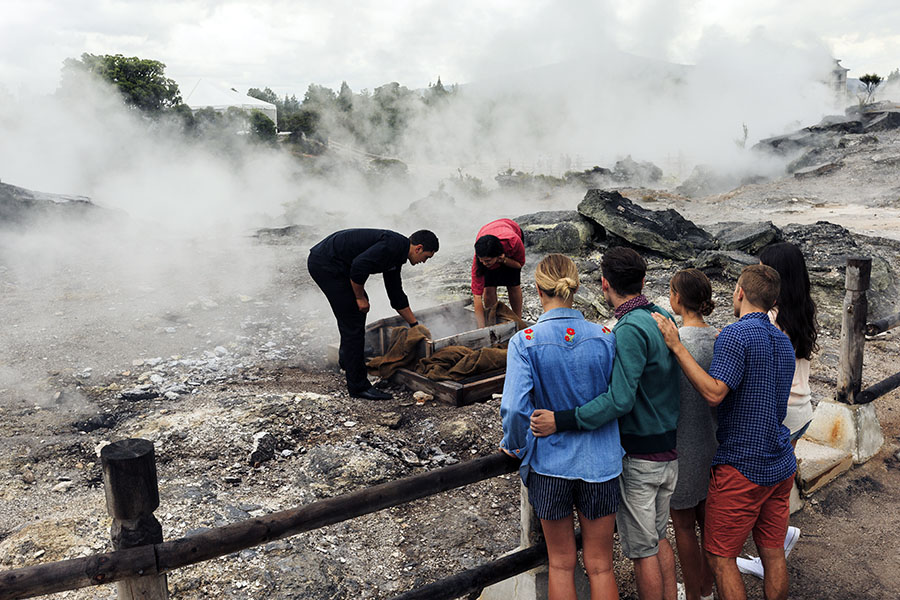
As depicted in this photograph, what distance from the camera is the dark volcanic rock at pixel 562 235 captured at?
Answer: 31.0 feet

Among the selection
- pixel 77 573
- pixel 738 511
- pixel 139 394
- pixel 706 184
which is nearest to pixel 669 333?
pixel 738 511

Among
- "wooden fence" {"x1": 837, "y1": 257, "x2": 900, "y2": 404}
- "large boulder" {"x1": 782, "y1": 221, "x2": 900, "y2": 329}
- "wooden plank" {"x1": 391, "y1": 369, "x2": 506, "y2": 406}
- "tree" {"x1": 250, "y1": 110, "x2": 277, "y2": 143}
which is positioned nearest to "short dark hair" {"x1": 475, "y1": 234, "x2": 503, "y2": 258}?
"wooden plank" {"x1": 391, "y1": 369, "x2": 506, "y2": 406}

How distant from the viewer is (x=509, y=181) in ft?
58.5

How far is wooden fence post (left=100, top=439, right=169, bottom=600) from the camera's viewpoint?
1686 mm

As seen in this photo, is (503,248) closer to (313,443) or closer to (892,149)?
(313,443)

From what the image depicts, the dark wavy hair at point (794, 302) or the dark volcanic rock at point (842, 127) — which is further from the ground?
the dark volcanic rock at point (842, 127)

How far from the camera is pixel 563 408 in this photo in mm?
2066

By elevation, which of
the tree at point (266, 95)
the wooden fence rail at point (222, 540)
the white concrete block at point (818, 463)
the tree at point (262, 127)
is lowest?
the white concrete block at point (818, 463)

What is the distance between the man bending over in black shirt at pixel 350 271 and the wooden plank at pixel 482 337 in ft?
2.00

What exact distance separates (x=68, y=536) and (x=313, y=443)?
1349 mm

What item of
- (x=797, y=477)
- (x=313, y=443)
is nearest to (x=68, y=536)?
(x=313, y=443)

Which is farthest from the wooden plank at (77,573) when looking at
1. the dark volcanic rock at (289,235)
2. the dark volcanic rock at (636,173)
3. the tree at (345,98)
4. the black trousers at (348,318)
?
the tree at (345,98)

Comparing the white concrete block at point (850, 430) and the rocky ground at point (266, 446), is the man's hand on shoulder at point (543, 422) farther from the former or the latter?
the white concrete block at point (850, 430)

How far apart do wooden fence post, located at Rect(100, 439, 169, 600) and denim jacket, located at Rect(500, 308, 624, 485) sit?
982mm
